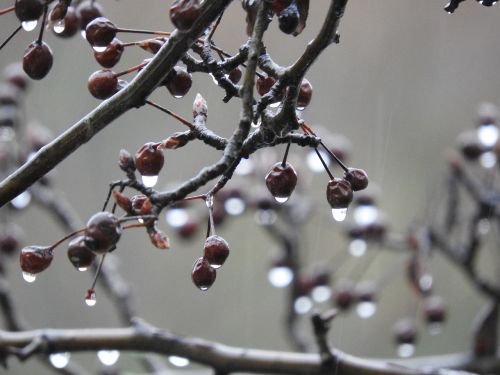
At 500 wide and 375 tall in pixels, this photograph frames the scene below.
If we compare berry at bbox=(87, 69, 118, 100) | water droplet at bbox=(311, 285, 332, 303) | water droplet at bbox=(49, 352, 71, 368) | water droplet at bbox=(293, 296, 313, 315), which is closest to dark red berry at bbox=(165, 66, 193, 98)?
berry at bbox=(87, 69, 118, 100)

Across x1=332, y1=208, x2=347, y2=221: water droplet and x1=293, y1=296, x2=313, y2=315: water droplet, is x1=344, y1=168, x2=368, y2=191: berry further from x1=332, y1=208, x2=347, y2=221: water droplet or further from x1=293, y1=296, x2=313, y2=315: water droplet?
x1=293, y1=296, x2=313, y2=315: water droplet

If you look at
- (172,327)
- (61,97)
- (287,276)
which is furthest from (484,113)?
(61,97)

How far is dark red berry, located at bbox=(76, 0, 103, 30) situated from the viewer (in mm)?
592

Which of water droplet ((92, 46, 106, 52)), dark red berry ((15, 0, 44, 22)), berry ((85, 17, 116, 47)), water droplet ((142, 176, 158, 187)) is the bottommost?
water droplet ((142, 176, 158, 187))

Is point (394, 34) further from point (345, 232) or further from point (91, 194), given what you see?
point (345, 232)

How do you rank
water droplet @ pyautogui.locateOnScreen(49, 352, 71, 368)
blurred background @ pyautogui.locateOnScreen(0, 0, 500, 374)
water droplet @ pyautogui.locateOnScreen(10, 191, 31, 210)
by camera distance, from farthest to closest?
blurred background @ pyautogui.locateOnScreen(0, 0, 500, 374) < water droplet @ pyautogui.locateOnScreen(10, 191, 31, 210) < water droplet @ pyautogui.locateOnScreen(49, 352, 71, 368)

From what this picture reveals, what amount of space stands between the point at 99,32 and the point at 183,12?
146 millimetres

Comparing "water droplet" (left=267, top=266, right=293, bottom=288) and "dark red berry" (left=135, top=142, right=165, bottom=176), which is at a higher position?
"dark red berry" (left=135, top=142, right=165, bottom=176)

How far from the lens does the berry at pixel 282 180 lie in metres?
0.52

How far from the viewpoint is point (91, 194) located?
281 centimetres

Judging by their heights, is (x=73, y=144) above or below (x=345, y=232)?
above

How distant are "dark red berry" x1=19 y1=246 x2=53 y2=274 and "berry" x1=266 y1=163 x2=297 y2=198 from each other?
19 centimetres

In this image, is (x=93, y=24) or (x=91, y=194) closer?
(x=93, y=24)

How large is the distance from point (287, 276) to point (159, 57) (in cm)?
89
